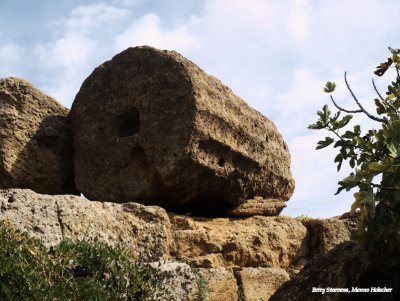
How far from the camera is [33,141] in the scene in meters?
9.26

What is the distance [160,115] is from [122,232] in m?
2.06

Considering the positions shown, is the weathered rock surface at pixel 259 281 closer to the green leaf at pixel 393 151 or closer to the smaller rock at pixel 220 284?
the smaller rock at pixel 220 284

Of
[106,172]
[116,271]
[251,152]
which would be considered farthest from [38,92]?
[116,271]

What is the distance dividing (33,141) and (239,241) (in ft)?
9.61

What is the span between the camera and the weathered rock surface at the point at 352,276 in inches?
222

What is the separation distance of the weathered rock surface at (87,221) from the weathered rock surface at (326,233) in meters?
2.99

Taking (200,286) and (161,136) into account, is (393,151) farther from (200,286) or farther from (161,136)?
(161,136)

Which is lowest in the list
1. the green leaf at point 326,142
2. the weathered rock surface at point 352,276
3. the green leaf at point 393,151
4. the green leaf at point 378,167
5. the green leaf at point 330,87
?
the weathered rock surface at point 352,276

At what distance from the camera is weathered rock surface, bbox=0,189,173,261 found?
21.8 ft

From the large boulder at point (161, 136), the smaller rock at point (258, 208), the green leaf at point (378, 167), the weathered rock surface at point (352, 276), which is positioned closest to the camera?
the green leaf at point (378, 167)

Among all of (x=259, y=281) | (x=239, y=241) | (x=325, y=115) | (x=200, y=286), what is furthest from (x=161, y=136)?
(x=325, y=115)

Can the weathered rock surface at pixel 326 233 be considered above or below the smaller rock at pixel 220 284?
above

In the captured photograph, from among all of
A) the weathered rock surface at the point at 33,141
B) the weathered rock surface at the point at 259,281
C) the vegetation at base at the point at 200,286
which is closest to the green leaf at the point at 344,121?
the vegetation at base at the point at 200,286

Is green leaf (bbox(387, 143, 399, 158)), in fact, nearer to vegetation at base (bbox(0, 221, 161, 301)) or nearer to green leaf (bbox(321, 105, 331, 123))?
green leaf (bbox(321, 105, 331, 123))
